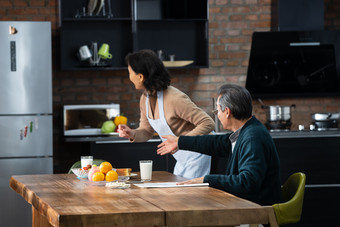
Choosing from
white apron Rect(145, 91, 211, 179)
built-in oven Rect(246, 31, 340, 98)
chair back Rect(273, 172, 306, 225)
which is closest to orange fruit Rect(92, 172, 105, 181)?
white apron Rect(145, 91, 211, 179)

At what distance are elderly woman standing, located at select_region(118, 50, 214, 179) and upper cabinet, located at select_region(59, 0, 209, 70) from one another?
6.48 feet

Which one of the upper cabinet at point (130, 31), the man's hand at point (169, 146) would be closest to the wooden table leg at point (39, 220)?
the man's hand at point (169, 146)

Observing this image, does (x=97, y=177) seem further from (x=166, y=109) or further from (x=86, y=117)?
(x=86, y=117)

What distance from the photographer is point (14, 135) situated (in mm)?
4844

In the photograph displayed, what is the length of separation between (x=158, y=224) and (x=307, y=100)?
412 cm

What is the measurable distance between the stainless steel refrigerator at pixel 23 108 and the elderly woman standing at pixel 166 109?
1.67m

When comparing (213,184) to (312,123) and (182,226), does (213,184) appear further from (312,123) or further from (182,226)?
(312,123)

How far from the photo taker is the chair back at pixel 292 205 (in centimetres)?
251

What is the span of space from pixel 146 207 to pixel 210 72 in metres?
3.73

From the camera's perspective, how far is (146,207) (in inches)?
80.1

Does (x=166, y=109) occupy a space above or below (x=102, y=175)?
above

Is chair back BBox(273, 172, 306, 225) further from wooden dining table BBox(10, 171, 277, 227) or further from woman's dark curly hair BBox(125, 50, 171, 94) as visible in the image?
woman's dark curly hair BBox(125, 50, 171, 94)

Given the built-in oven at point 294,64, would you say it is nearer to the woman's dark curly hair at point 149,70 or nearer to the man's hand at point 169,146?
the woman's dark curly hair at point 149,70

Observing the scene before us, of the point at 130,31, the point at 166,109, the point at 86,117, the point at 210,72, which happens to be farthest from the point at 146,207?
the point at 210,72
